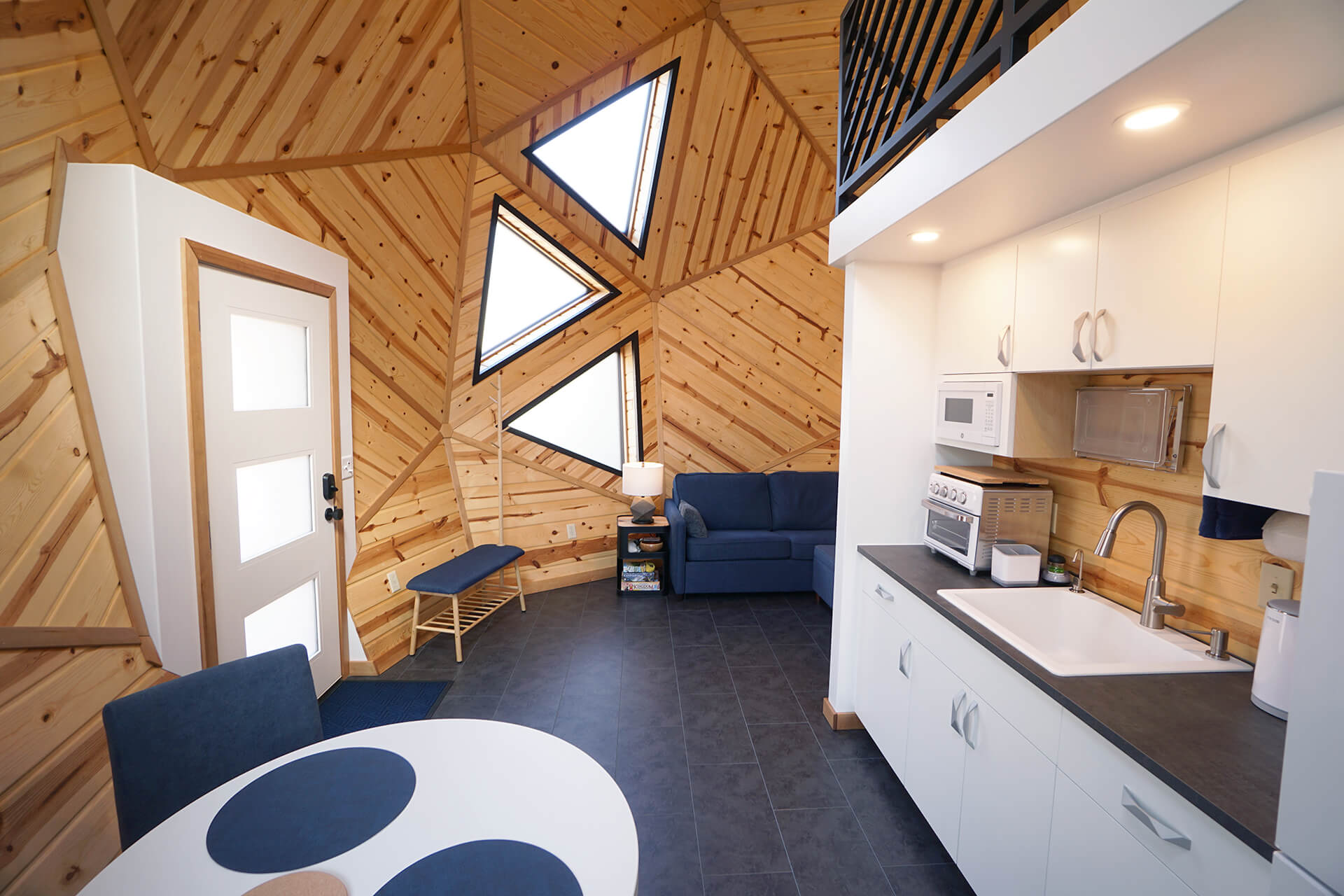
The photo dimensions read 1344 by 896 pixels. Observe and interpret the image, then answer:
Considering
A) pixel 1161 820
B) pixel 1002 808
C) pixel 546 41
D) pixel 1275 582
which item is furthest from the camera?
pixel 546 41

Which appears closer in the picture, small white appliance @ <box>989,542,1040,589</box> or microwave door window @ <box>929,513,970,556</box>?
small white appliance @ <box>989,542,1040,589</box>

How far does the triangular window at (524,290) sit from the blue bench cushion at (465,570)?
1267mm

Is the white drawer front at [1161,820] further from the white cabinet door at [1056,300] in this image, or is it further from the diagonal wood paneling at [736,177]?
the diagonal wood paneling at [736,177]

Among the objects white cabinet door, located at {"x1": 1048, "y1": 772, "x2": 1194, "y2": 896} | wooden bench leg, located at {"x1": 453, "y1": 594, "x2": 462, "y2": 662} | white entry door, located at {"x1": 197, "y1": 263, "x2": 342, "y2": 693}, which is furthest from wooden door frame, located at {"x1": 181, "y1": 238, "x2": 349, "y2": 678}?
white cabinet door, located at {"x1": 1048, "y1": 772, "x2": 1194, "y2": 896}

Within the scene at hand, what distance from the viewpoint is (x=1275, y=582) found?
58.4 inches

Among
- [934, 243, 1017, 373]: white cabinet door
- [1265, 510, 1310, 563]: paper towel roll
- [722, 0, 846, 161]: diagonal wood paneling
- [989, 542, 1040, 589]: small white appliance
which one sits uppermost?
[722, 0, 846, 161]: diagonal wood paneling

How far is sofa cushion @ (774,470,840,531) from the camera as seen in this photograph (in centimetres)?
513

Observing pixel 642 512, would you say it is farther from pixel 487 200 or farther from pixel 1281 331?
pixel 1281 331

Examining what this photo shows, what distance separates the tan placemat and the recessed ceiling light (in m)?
2.16

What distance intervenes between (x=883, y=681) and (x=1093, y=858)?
3.91ft

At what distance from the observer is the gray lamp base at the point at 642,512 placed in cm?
474

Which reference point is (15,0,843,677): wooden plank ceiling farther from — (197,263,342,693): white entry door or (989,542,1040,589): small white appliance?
(989,542,1040,589): small white appliance

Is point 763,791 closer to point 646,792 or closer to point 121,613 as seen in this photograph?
point 646,792

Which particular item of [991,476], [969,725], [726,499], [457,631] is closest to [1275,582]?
[969,725]
